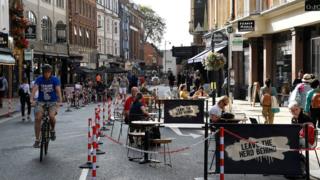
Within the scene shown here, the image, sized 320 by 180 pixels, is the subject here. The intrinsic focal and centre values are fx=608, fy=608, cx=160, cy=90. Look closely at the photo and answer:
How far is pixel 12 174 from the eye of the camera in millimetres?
10664

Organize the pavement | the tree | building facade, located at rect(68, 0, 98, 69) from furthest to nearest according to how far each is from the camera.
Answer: the tree < building facade, located at rect(68, 0, 98, 69) < the pavement

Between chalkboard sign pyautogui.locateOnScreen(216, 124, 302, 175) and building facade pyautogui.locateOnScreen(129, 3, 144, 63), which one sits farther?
building facade pyautogui.locateOnScreen(129, 3, 144, 63)

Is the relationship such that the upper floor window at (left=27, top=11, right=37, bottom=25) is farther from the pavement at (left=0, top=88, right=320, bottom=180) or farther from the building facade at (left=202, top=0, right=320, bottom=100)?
the pavement at (left=0, top=88, right=320, bottom=180)

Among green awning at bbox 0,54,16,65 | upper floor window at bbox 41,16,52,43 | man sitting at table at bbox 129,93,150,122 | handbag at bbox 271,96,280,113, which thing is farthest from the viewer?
upper floor window at bbox 41,16,52,43

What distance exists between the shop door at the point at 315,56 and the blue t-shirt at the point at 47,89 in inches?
548

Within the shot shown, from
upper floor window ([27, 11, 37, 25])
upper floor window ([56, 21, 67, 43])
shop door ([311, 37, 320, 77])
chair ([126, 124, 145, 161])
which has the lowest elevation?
chair ([126, 124, 145, 161])

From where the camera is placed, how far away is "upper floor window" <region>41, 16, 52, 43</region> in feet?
181

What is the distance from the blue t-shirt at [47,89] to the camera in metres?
13.0

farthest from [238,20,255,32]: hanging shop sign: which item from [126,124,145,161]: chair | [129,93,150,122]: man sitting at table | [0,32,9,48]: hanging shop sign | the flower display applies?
[0,32,9,48]: hanging shop sign

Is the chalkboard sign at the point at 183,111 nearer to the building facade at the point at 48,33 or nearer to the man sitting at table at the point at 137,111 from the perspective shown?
the man sitting at table at the point at 137,111

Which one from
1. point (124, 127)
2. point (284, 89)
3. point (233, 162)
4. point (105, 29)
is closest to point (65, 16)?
point (105, 29)

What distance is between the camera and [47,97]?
1304 cm

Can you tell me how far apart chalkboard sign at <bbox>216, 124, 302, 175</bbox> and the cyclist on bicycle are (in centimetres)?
494

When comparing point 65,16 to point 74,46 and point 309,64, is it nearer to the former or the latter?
point 74,46
